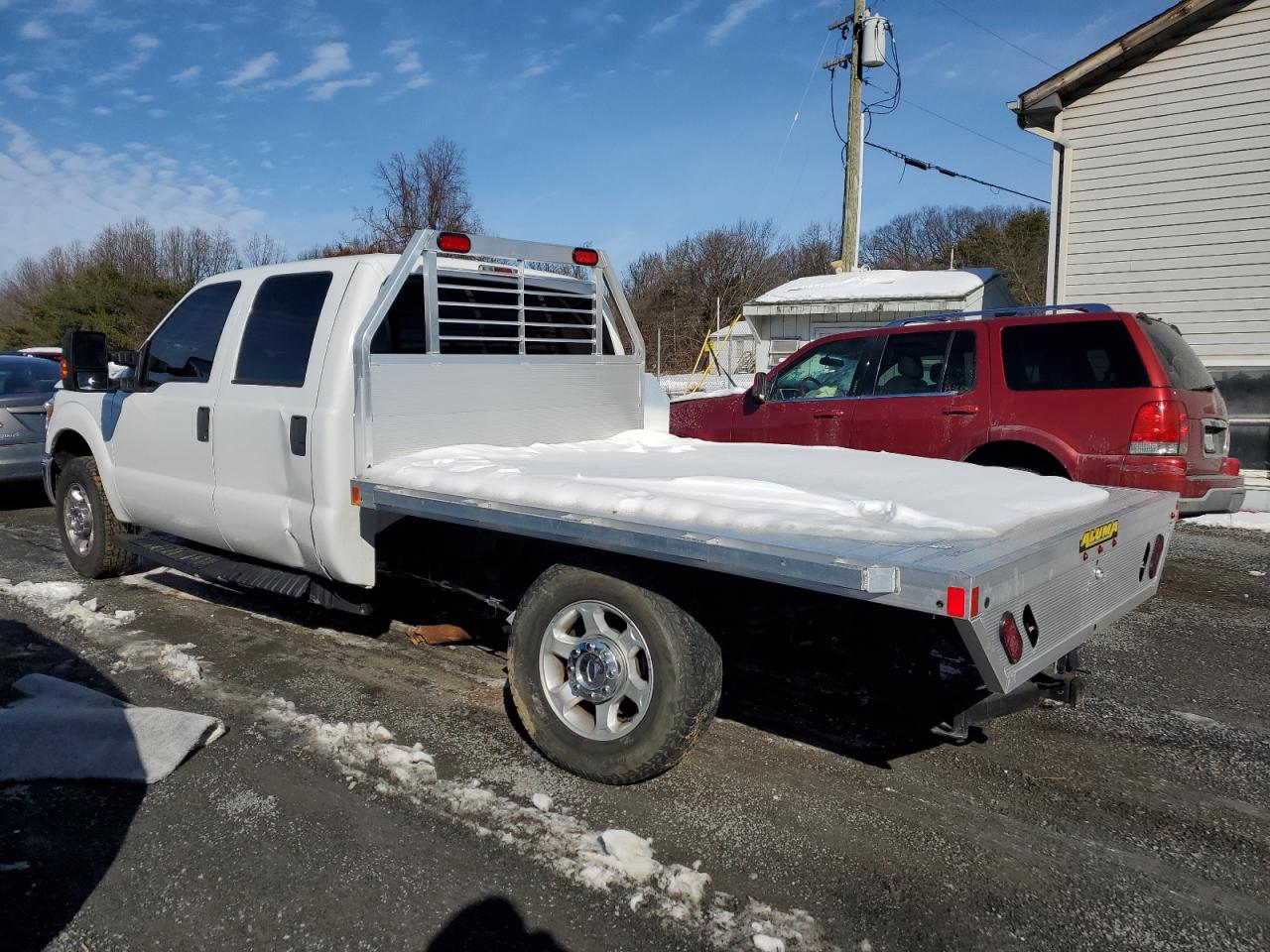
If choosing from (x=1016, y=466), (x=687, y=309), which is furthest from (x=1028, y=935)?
(x=687, y=309)

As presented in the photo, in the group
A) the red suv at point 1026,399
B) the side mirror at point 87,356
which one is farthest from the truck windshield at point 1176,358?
the side mirror at point 87,356

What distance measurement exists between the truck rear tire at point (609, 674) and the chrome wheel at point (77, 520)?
14.3ft

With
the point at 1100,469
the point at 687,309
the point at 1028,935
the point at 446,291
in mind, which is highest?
the point at 687,309

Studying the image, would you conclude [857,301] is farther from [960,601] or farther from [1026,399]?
[960,601]

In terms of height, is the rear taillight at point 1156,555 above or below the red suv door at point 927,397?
below

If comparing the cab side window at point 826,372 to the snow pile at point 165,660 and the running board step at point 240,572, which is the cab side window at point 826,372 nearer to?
the running board step at point 240,572

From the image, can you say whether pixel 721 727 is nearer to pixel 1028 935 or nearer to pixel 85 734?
pixel 1028 935

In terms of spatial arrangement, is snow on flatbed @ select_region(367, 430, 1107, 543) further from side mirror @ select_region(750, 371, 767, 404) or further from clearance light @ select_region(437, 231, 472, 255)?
side mirror @ select_region(750, 371, 767, 404)

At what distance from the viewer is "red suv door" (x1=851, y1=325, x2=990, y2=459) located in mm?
6801

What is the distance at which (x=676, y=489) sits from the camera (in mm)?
3613

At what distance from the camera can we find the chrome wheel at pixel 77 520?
6.54m

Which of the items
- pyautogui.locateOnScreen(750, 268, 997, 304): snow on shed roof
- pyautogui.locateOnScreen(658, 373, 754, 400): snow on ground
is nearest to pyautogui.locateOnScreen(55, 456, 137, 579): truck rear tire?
pyautogui.locateOnScreen(658, 373, 754, 400): snow on ground

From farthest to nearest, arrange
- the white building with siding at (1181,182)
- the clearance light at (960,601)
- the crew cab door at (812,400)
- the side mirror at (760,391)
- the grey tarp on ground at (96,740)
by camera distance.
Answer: the white building with siding at (1181,182) → the side mirror at (760,391) → the crew cab door at (812,400) → the grey tarp on ground at (96,740) → the clearance light at (960,601)

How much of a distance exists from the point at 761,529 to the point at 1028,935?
1.37 m
